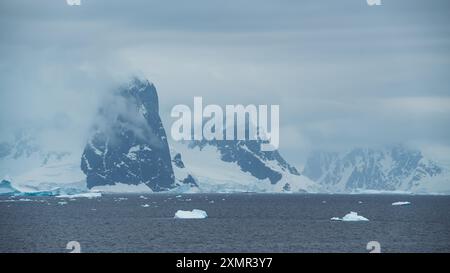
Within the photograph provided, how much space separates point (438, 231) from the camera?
4309 inches

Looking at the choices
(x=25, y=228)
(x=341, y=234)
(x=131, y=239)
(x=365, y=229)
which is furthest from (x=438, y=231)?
(x=25, y=228)

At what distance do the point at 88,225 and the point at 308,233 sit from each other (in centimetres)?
3242

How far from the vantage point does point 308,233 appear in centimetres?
10050
